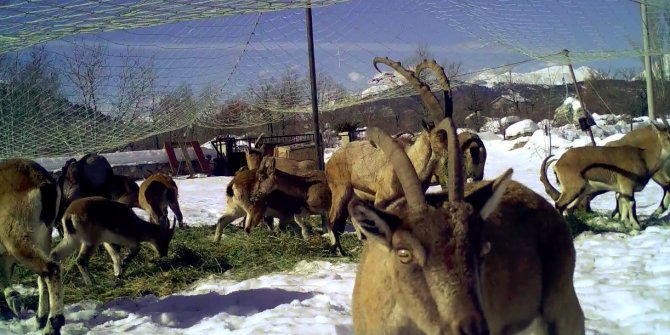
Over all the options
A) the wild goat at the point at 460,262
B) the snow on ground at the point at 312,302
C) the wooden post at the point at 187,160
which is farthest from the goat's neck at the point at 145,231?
the wooden post at the point at 187,160

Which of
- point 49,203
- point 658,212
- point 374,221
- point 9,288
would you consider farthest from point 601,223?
point 9,288

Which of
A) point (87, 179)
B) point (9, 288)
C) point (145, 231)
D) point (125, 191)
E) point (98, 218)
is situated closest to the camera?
point (9, 288)

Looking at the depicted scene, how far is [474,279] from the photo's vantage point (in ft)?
9.45

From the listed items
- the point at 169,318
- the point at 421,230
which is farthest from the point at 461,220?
the point at 169,318

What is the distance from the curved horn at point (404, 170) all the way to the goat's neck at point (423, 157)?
4.42m

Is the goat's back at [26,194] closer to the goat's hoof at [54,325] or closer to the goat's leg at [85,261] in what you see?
the goat's hoof at [54,325]

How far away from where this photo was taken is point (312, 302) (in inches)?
257

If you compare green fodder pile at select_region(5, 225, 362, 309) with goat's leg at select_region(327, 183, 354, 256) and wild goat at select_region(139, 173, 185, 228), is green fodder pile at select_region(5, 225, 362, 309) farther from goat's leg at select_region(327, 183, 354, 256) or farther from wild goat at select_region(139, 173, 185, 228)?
wild goat at select_region(139, 173, 185, 228)

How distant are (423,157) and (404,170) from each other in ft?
17.8

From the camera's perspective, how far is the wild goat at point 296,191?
37.6 feet

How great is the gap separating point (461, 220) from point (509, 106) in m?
65.0

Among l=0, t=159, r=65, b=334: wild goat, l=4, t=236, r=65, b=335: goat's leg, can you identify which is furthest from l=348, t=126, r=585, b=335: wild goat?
l=0, t=159, r=65, b=334: wild goat

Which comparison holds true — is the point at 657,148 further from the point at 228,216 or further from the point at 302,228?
the point at 228,216

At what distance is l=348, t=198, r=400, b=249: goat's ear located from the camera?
9.76 feet
